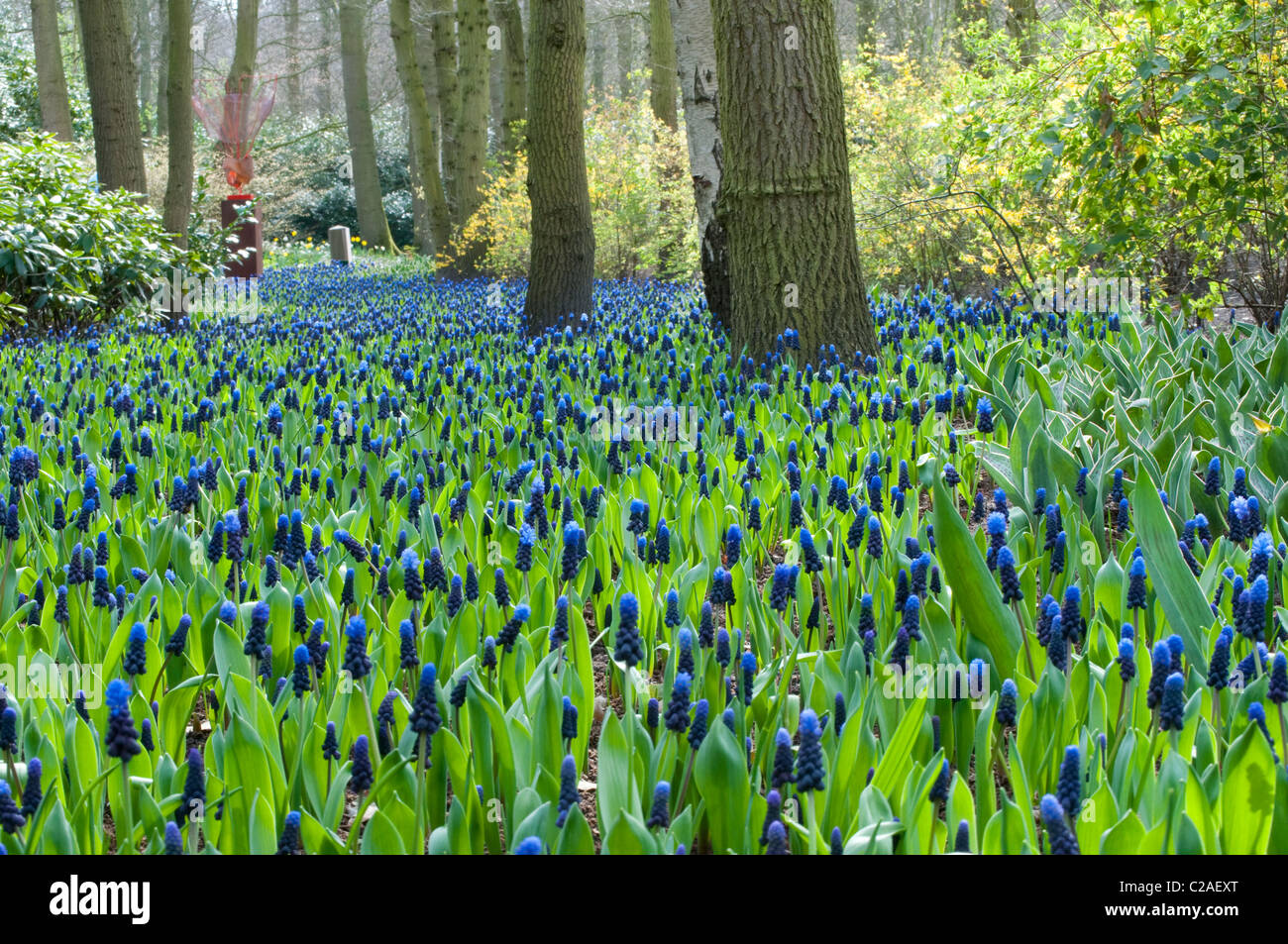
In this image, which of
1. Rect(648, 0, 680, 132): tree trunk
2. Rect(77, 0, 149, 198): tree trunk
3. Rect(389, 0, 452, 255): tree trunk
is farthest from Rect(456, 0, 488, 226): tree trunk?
Rect(77, 0, 149, 198): tree trunk

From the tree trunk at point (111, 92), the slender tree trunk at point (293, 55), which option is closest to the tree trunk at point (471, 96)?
the tree trunk at point (111, 92)

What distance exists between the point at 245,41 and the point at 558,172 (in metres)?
16.8

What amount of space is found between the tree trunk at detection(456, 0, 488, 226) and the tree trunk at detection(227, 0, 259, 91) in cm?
710

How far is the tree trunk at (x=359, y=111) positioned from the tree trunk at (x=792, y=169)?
70.8 ft

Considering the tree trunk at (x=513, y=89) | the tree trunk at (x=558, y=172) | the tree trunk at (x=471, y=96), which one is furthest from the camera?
the tree trunk at (x=513, y=89)

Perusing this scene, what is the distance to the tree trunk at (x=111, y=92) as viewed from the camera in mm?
11062

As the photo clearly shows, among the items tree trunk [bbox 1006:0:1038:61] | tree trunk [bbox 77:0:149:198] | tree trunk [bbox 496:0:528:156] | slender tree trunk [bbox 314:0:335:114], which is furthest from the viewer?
slender tree trunk [bbox 314:0:335:114]

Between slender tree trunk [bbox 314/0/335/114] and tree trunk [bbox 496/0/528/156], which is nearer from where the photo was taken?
tree trunk [bbox 496/0/528/156]

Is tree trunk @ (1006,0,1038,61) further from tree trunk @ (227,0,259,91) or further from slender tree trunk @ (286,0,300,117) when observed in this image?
slender tree trunk @ (286,0,300,117)

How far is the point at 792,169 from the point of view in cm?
620

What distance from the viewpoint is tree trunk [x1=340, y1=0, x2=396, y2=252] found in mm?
26000

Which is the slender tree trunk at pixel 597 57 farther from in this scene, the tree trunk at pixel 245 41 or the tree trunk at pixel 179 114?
the tree trunk at pixel 179 114

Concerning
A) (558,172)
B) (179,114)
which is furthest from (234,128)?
(558,172)

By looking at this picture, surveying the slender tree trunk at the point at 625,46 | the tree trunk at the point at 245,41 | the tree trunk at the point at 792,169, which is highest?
the slender tree trunk at the point at 625,46
